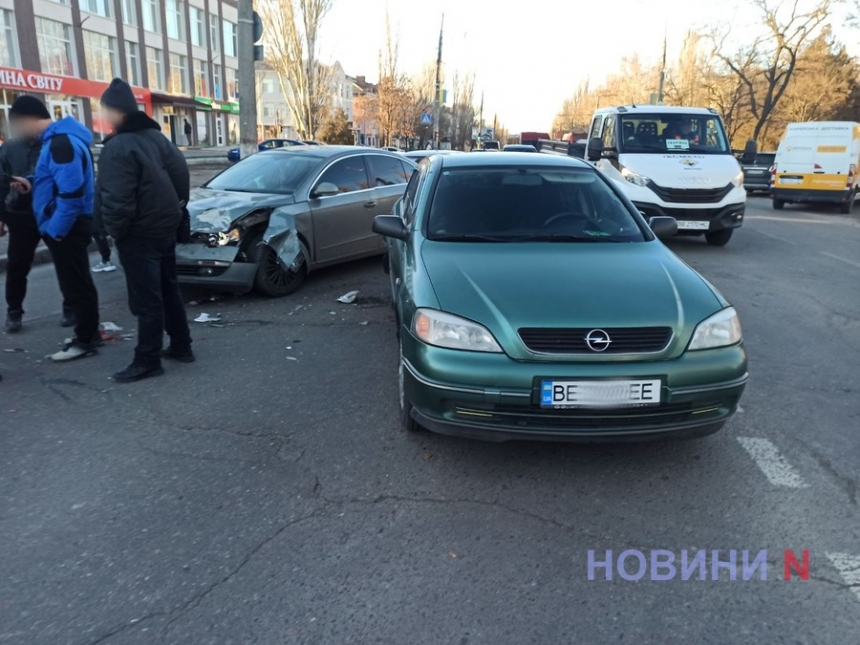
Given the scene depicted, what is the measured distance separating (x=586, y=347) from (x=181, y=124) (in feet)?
184

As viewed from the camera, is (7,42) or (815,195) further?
(7,42)

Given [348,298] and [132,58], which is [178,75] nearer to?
[132,58]

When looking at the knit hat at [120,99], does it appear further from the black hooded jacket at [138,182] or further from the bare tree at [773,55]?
the bare tree at [773,55]

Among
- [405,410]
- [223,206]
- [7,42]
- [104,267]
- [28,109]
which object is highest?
[7,42]

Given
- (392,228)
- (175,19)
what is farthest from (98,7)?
(392,228)

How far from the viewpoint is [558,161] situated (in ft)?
16.9

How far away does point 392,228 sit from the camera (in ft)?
15.0

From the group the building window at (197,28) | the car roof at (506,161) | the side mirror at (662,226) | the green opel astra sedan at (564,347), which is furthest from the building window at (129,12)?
the green opel astra sedan at (564,347)

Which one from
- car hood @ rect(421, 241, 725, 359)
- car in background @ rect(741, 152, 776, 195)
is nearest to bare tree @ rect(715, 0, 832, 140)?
car in background @ rect(741, 152, 776, 195)

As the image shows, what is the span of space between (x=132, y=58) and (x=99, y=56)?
380 centimetres

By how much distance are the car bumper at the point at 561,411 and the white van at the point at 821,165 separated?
634 inches

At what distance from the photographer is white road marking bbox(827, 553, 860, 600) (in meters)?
2.62

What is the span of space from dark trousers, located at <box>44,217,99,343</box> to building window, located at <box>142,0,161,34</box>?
49.5 m

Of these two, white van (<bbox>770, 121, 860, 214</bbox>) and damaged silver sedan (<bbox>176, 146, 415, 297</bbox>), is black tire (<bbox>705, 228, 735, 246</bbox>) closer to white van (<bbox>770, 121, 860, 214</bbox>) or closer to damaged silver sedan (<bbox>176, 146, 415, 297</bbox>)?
damaged silver sedan (<bbox>176, 146, 415, 297</bbox>)
